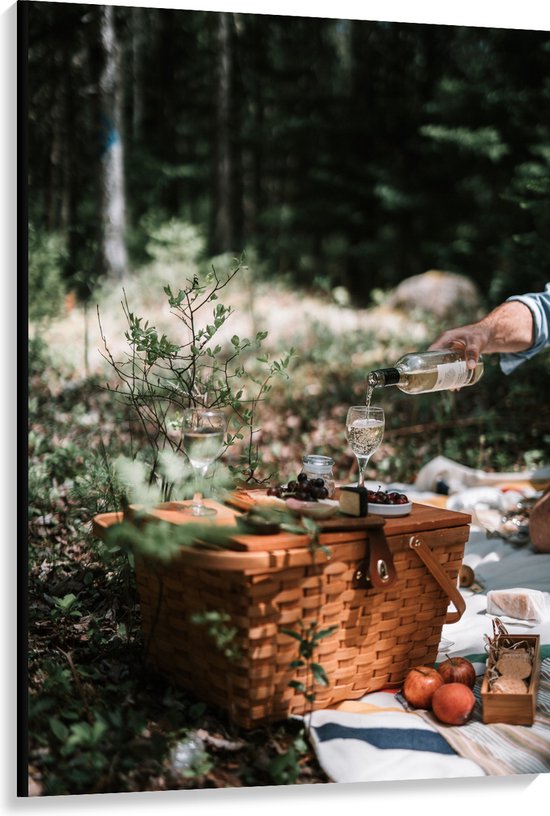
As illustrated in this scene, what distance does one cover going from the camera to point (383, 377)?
6.28ft

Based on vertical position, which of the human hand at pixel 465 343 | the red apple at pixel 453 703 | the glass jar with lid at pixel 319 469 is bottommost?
the red apple at pixel 453 703

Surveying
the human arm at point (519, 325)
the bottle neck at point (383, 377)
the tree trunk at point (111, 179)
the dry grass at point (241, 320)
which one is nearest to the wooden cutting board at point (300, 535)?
the bottle neck at point (383, 377)

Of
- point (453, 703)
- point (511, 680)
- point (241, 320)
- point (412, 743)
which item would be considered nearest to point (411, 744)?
point (412, 743)

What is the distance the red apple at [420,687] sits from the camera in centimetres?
175

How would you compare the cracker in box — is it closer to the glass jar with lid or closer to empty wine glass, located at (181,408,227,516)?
the glass jar with lid

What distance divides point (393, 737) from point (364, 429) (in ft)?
2.00

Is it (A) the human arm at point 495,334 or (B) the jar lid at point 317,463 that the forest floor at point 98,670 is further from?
(A) the human arm at point 495,334

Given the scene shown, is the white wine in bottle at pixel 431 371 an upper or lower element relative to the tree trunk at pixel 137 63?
lower

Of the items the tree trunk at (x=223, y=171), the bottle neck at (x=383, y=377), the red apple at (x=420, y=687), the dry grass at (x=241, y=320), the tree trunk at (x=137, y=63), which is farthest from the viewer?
the tree trunk at (x=223, y=171)

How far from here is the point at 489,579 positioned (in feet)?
8.36

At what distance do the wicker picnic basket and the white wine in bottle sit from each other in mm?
314

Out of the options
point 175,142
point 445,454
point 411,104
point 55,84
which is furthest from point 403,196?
point 445,454

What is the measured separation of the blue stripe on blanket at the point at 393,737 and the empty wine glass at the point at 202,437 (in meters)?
0.48

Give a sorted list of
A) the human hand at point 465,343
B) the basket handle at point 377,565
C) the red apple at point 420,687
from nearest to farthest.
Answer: the basket handle at point 377,565
the red apple at point 420,687
the human hand at point 465,343
